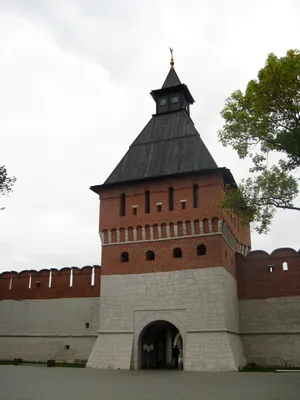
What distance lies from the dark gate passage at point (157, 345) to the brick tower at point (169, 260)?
0.10 m

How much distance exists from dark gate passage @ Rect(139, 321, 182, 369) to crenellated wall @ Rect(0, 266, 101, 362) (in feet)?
10.4

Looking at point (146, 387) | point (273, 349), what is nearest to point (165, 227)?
point (273, 349)

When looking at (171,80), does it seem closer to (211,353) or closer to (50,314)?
(50,314)

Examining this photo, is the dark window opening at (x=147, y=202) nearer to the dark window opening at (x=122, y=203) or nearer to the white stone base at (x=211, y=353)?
the dark window opening at (x=122, y=203)

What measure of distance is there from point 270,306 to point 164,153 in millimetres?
9697

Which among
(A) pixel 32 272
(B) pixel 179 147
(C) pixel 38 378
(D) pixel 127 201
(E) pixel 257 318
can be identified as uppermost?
(B) pixel 179 147

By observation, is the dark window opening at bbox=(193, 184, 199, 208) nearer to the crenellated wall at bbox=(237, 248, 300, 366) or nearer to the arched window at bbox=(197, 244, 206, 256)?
the arched window at bbox=(197, 244, 206, 256)

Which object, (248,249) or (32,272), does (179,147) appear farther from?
(32,272)

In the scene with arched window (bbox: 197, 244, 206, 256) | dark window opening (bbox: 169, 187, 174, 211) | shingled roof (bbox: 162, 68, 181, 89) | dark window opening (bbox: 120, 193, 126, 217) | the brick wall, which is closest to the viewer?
arched window (bbox: 197, 244, 206, 256)

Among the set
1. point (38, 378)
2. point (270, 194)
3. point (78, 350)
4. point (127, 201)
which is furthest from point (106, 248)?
point (270, 194)

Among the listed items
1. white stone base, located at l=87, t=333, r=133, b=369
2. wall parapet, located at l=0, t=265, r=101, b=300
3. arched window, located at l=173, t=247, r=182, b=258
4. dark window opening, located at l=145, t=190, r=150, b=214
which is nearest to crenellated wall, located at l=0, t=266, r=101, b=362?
wall parapet, located at l=0, t=265, r=101, b=300

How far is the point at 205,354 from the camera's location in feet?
64.1

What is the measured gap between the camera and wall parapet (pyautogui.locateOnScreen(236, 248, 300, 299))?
76.0ft

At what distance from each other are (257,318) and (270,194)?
1053 centimetres
